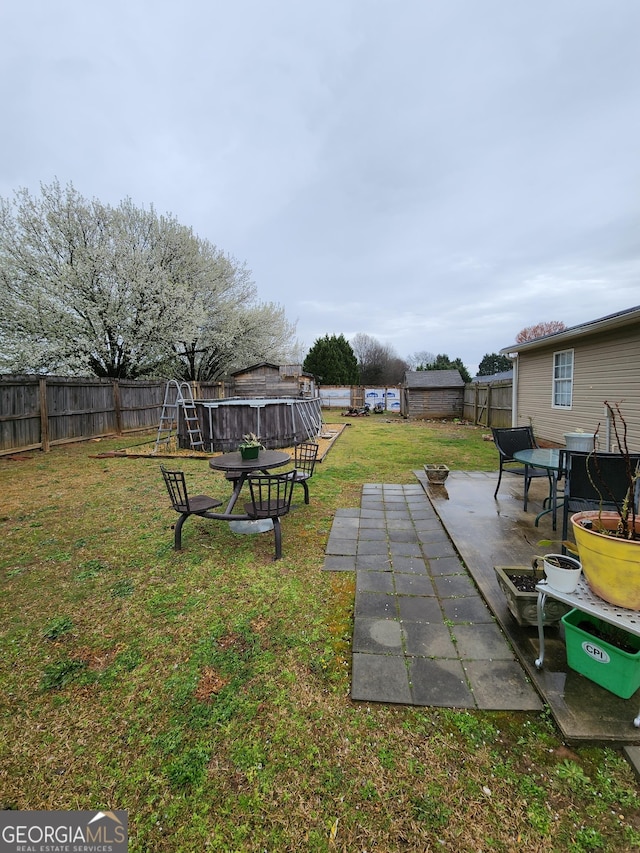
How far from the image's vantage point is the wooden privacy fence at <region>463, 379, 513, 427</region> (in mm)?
11867

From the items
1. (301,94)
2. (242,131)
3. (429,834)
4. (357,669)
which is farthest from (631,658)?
(242,131)

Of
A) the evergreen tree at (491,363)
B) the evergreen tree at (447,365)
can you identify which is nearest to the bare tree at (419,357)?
the evergreen tree at (491,363)

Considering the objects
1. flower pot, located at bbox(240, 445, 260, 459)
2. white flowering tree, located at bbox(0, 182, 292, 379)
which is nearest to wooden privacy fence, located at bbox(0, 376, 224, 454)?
white flowering tree, located at bbox(0, 182, 292, 379)

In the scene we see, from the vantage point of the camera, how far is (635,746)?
1.47 meters

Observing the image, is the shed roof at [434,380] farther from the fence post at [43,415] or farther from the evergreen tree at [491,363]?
the evergreen tree at [491,363]

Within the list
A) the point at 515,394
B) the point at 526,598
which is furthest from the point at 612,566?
the point at 515,394

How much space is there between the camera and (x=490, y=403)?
13258mm

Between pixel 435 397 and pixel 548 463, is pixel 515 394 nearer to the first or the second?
pixel 435 397

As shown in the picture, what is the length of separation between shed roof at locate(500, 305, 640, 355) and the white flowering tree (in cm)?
1206

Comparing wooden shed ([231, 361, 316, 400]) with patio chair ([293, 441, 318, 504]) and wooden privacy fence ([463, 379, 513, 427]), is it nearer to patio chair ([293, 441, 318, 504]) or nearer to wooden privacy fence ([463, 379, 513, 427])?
wooden privacy fence ([463, 379, 513, 427])

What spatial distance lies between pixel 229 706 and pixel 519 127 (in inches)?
452

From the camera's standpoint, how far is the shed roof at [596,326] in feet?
18.8

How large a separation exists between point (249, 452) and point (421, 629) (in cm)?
242

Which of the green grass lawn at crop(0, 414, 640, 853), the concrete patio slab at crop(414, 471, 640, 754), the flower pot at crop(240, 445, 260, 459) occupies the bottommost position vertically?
the green grass lawn at crop(0, 414, 640, 853)
